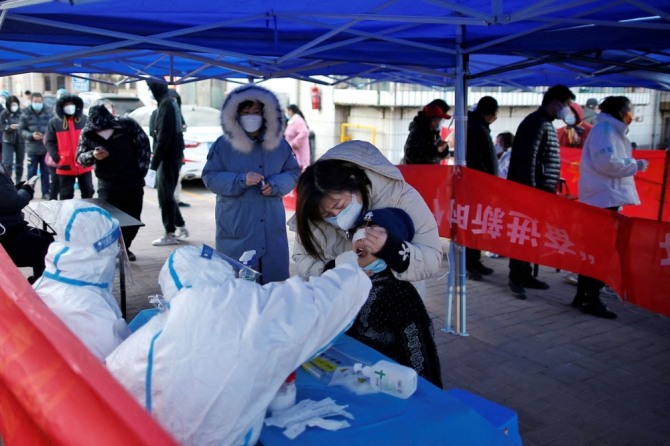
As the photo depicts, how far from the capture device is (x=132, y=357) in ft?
5.03

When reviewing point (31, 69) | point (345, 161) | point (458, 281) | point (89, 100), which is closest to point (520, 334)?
point (458, 281)

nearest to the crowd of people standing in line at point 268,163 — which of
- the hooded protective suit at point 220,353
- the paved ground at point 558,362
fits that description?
the paved ground at point 558,362

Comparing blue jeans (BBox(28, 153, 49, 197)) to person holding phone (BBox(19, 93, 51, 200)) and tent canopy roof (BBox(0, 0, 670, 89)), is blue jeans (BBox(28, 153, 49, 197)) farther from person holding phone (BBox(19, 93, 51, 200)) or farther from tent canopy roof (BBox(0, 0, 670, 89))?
tent canopy roof (BBox(0, 0, 670, 89))

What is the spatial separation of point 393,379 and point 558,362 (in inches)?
120

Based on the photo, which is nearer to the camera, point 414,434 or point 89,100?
point 414,434

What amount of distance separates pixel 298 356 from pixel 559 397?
2.99m

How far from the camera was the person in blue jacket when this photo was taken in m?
4.52

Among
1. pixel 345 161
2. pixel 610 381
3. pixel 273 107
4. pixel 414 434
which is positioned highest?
pixel 273 107

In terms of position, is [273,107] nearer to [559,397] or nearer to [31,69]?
[31,69]

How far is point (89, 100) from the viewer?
1650cm

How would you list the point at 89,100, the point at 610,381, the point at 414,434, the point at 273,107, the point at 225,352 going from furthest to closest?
the point at 89,100
the point at 273,107
the point at 610,381
the point at 414,434
the point at 225,352

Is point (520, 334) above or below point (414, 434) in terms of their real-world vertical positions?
below

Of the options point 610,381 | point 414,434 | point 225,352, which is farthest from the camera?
point 610,381

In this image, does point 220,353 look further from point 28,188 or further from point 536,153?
point 536,153
